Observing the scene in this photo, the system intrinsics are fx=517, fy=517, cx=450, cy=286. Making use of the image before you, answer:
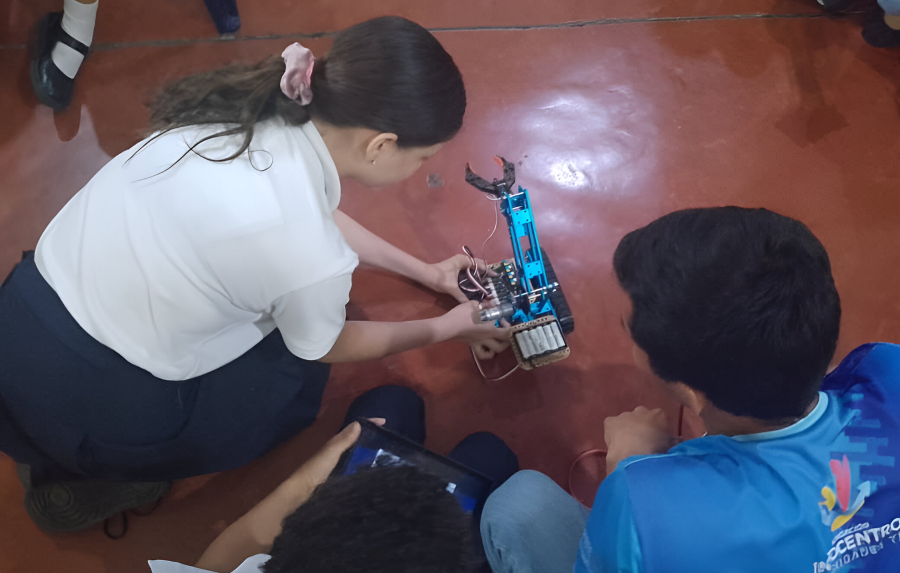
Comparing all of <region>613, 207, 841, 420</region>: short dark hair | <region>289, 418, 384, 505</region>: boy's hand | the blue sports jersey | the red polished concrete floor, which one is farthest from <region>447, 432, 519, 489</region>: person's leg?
<region>613, 207, 841, 420</region>: short dark hair

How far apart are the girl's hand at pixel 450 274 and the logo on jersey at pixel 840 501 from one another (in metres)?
0.77

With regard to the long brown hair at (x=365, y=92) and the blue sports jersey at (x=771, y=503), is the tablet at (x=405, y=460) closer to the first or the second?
the blue sports jersey at (x=771, y=503)

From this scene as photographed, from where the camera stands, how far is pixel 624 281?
0.69m

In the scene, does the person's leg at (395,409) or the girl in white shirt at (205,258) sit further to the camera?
the person's leg at (395,409)

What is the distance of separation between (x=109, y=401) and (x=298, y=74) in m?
0.56

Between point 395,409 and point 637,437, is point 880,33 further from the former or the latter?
point 395,409

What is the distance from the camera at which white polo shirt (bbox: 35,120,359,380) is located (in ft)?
2.20

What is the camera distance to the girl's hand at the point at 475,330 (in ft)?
3.54

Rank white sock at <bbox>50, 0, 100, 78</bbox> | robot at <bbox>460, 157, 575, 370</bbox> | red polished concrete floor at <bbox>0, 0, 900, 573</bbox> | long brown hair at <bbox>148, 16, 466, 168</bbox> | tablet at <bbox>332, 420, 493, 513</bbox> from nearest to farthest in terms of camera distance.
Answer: long brown hair at <bbox>148, 16, 466, 168</bbox> < tablet at <bbox>332, 420, 493, 513</bbox> < robot at <bbox>460, 157, 575, 370</bbox> < red polished concrete floor at <bbox>0, 0, 900, 573</bbox> < white sock at <bbox>50, 0, 100, 78</bbox>

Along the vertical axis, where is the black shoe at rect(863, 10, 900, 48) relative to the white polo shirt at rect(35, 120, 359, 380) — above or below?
below

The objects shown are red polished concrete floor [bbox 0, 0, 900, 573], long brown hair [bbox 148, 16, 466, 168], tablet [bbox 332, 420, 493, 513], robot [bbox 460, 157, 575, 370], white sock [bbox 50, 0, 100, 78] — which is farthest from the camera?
white sock [bbox 50, 0, 100, 78]

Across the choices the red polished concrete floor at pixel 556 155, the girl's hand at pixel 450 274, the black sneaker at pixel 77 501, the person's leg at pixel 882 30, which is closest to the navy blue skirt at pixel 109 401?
the black sneaker at pixel 77 501

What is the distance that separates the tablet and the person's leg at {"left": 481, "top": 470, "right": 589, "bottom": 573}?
0.05 metres

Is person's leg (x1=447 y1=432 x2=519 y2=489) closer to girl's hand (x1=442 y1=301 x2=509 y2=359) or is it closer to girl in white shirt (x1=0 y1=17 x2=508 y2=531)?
girl's hand (x1=442 y1=301 x2=509 y2=359)
